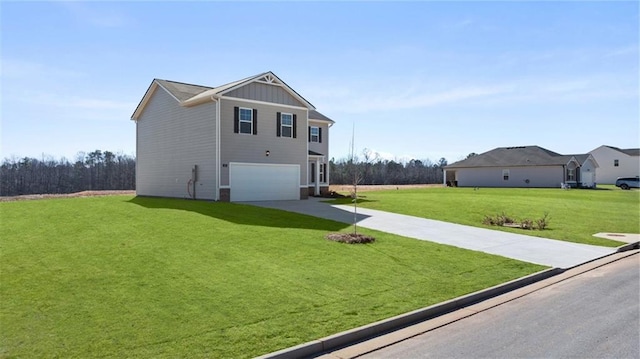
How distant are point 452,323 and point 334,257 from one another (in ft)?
11.3

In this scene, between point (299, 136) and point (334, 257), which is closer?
point (334, 257)

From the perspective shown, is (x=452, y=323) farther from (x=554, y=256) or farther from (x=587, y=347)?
(x=554, y=256)

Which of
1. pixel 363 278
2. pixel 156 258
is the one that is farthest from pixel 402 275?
pixel 156 258

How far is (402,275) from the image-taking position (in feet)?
25.9

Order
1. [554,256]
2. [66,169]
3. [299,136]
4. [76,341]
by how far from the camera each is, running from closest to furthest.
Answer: [76,341]
[554,256]
[299,136]
[66,169]

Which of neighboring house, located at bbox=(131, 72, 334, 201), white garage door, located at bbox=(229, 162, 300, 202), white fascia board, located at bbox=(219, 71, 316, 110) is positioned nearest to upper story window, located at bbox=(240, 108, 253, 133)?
neighboring house, located at bbox=(131, 72, 334, 201)

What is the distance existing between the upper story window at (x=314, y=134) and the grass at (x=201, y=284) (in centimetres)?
2009

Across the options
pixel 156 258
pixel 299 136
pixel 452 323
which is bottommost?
pixel 452 323

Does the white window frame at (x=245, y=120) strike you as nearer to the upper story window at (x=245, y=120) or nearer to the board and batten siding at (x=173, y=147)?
the upper story window at (x=245, y=120)

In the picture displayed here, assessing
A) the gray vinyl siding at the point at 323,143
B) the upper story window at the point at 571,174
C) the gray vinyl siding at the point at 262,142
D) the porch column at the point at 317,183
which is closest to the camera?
the gray vinyl siding at the point at 262,142

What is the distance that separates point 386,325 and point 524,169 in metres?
47.7

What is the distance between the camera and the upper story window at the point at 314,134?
31.6 m

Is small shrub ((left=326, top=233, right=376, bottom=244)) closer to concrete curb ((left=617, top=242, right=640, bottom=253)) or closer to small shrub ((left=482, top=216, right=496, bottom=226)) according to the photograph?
small shrub ((left=482, top=216, right=496, bottom=226))

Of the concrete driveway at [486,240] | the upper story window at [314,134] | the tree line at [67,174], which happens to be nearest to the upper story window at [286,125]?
the concrete driveway at [486,240]
